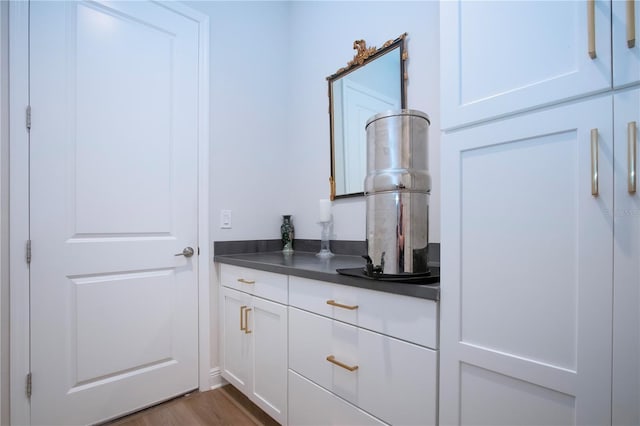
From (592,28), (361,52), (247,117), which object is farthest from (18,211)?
(592,28)

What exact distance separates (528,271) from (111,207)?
192 cm

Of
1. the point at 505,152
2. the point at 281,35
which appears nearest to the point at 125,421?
the point at 505,152

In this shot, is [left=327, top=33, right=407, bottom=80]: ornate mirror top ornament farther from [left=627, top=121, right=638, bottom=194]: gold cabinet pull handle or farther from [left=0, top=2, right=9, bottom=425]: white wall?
[left=0, top=2, right=9, bottom=425]: white wall

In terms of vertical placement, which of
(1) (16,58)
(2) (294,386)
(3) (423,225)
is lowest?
(2) (294,386)

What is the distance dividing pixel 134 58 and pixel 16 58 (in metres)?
0.51

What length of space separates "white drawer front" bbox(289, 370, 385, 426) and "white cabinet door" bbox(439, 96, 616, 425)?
0.35m

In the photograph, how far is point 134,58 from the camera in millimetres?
1765

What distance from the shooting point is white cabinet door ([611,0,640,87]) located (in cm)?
65

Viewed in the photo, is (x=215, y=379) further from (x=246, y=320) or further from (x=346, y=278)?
(x=346, y=278)

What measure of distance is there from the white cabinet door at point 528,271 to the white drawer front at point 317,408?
0.35 m

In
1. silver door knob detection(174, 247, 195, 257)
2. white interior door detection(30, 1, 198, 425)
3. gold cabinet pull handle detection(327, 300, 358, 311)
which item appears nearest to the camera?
gold cabinet pull handle detection(327, 300, 358, 311)

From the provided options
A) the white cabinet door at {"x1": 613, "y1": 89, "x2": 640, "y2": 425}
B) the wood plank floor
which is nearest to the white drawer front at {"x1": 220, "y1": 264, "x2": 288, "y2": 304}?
the wood plank floor

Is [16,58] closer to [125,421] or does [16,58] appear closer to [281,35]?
[281,35]

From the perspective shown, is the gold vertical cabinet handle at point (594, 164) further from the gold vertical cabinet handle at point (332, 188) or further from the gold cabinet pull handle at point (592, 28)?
the gold vertical cabinet handle at point (332, 188)
